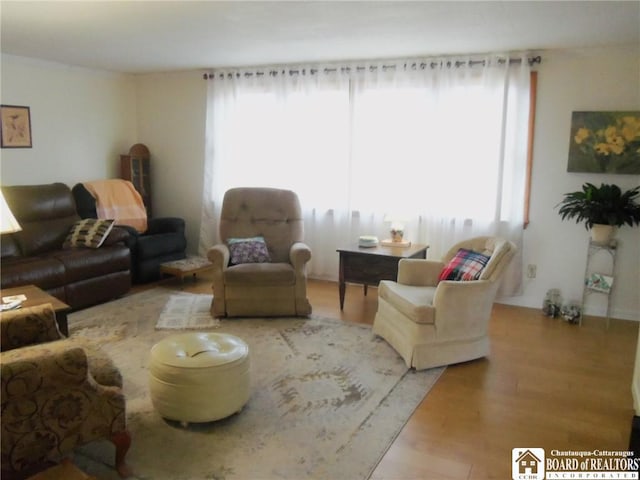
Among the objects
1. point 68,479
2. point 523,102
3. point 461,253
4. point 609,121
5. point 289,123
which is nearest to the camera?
point 68,479

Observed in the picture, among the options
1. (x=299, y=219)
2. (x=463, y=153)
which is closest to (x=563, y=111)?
(x=463, y=153)

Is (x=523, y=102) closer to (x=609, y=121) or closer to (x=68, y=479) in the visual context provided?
(x=609, y=121)

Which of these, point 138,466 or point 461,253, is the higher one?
point 461,253

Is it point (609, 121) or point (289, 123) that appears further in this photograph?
point (289, 123)

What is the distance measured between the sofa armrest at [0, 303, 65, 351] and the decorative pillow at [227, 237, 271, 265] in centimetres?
221

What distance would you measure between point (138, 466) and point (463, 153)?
3728 millimetres

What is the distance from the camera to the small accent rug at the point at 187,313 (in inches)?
157

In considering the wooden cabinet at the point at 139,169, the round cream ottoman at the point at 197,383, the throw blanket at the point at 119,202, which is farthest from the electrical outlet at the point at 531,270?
the wooden cabinet at the point at 139,169

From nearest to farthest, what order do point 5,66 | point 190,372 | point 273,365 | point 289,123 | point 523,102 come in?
point 190,372 → point 273,365 → point 523,102 → point 5,66 → point 289,123

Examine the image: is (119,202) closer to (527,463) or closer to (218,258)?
(218,258)

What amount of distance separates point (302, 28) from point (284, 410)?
2663mm

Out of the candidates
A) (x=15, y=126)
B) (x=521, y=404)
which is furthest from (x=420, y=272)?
(x=15, y=126)

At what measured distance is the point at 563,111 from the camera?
4344 mm

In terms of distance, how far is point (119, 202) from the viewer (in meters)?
5.49
